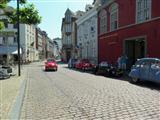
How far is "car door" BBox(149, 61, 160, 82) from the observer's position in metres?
17.0

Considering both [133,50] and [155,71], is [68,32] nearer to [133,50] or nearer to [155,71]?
[133,50]

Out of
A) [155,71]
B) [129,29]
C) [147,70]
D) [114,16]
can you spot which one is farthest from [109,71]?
[114,16]

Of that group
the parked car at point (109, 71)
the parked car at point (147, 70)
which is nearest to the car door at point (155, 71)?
the parked car at point (147, 70)

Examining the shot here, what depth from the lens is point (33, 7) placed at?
27719 millimetres

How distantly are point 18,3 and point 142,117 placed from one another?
20.3m

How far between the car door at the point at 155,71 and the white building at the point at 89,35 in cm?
2923

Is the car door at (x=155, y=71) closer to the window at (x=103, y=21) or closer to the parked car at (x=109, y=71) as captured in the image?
the parked car at (x=109, y=71)

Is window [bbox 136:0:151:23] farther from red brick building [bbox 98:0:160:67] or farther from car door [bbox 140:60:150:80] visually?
car door [bbox 140:60:150:80]

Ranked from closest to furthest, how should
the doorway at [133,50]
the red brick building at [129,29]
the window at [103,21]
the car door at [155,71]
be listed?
the car door at [155,71] → the red brick building at [129,29] → the doorway at [133,50] → the window at [103,21]

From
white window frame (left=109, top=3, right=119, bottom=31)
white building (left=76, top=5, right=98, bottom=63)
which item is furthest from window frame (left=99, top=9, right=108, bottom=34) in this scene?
white building (left=76, top=5, right=98, bottom=63)

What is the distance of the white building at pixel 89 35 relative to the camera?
1912 inches

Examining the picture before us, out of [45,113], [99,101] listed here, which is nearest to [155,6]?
[99,101]

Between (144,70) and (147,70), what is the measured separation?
1.22 ft

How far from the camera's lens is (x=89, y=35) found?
53.4 m
